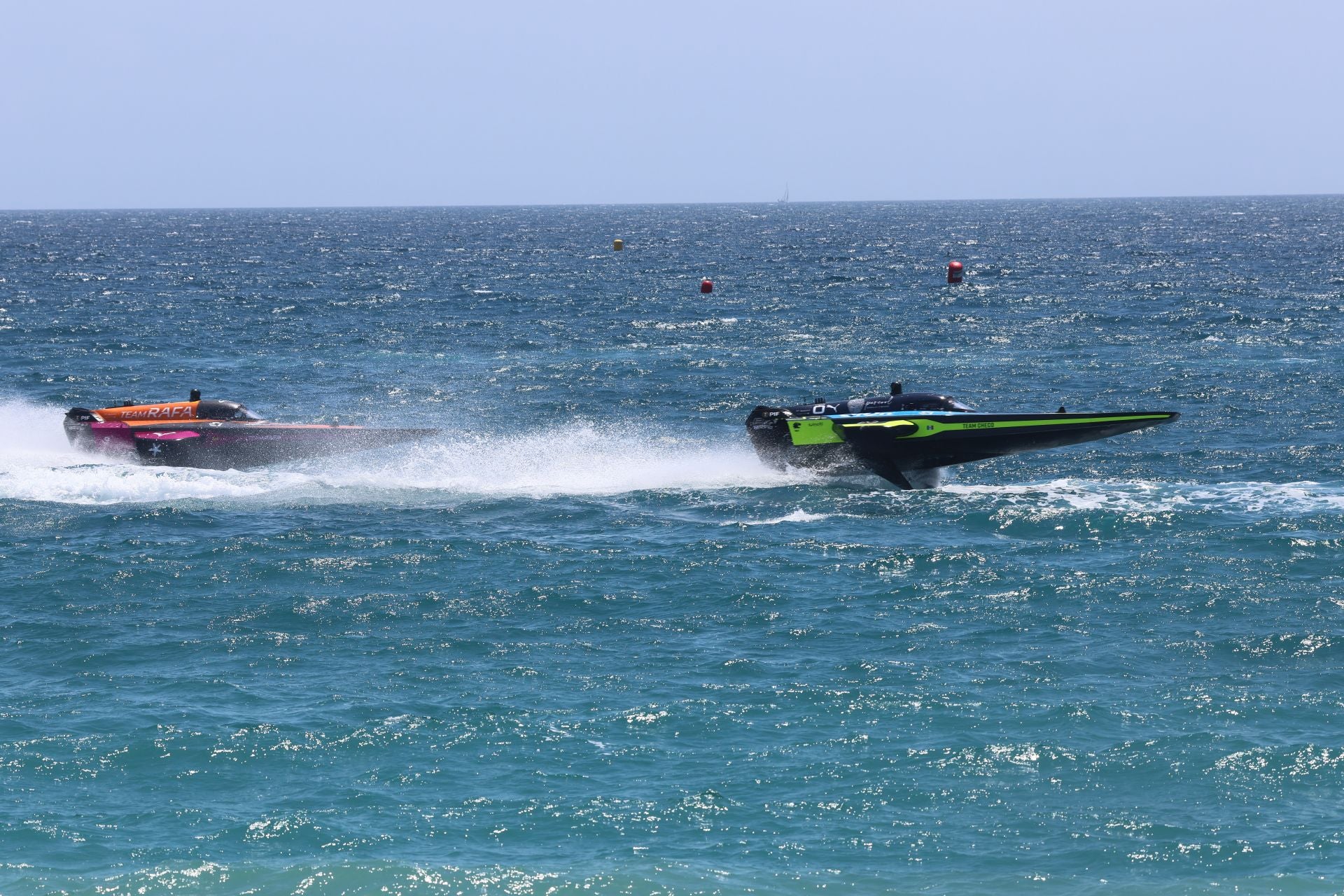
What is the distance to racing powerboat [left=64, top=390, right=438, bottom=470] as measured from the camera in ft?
123

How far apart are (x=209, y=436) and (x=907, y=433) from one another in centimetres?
1816

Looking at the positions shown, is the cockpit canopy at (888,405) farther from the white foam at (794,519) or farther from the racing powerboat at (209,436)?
the racing powerboat at (209,436)

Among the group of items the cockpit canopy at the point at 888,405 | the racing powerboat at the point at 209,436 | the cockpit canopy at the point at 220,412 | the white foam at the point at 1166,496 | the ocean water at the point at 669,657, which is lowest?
the ocean water at the point at 669,657

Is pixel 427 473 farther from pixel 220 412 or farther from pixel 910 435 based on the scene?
pixel 910 435

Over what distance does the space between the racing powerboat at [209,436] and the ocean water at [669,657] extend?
641mm

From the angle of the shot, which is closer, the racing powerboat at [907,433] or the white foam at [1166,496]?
the white foam at [1166,496]

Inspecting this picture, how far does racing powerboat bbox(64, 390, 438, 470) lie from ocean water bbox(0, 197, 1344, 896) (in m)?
0.64

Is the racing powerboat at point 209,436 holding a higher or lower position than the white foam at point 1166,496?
higher

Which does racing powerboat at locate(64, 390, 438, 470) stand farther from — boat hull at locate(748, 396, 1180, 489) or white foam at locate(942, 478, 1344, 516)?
white foam at locate(942, 478, 1344, 516)

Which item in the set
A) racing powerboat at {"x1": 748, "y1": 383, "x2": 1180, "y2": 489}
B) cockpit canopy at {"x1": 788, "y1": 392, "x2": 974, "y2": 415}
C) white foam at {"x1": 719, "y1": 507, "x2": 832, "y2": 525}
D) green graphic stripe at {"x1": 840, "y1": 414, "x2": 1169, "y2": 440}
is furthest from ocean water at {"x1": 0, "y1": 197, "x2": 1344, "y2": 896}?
cockpit canopy at {"x1": 788, "y1": 392, "x2": 974, "y2": 415}

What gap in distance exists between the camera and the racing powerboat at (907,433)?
3362 cm

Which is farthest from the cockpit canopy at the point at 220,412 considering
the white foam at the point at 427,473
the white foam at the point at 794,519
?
the white foam at the point at 794,519

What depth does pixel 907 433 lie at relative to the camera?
34188 millimetres

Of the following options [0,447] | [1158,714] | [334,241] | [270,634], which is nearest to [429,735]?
[270,634]
